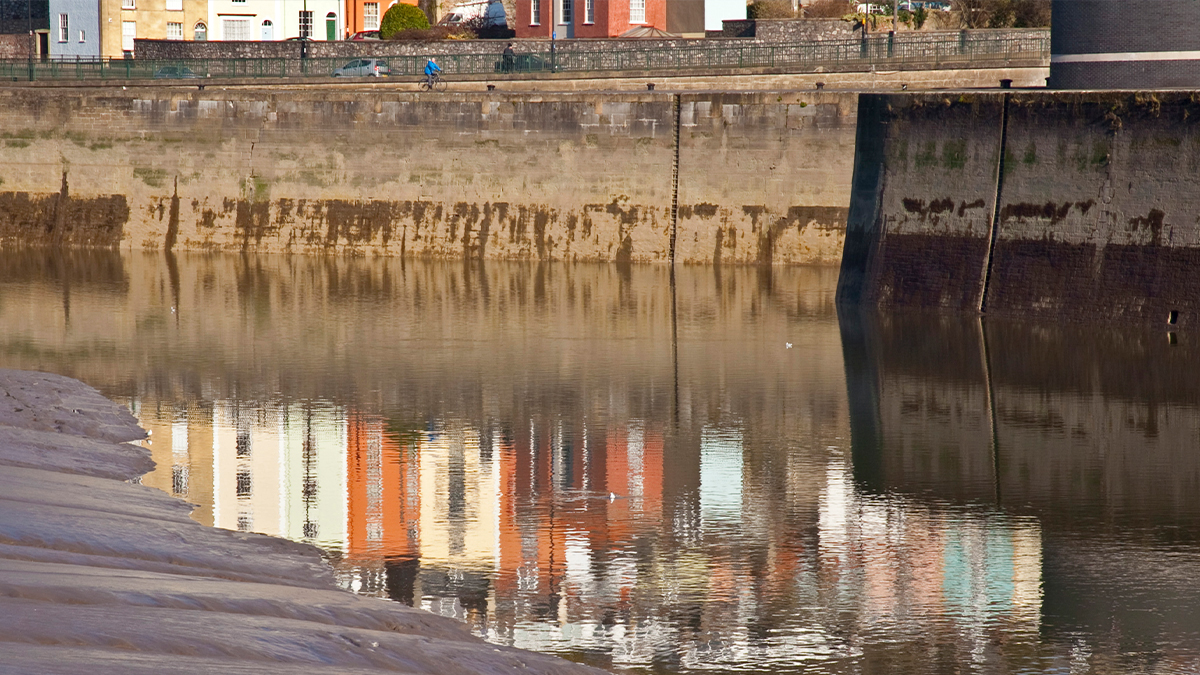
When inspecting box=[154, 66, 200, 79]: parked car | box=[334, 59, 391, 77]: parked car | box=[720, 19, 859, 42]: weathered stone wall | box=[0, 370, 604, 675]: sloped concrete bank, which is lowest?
box=[0, 370, 604, 675]: sloped concrete bank

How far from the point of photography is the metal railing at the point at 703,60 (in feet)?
156

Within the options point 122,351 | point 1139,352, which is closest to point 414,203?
point 122,351

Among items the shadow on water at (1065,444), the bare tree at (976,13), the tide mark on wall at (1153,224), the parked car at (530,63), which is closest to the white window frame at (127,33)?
the parked car at (530,63)

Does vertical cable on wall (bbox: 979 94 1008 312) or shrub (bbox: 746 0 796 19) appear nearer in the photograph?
vertical cable on wall (bbox: 979 94 1008 312)

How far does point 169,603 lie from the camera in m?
10.3

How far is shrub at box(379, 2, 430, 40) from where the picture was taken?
67812 mm

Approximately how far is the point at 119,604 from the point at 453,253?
30.3 m

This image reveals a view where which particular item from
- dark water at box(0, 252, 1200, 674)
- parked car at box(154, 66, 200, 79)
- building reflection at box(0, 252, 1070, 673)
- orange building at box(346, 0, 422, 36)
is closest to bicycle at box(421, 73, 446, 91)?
parked car at box(154, 66, 200, 79)

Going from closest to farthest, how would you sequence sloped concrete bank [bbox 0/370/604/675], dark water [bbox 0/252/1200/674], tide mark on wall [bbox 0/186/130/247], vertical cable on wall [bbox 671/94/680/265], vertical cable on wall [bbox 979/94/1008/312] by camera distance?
sloped concrete bank [bbox 0/370/604/675], dark water [bbox 0/252/1200/674], vertical cable on wall [bbox 979/94/1008/312], vertical cable on wall [bbox 671/94/680/265], tide mark on wall [bbox 0/186/130/247]

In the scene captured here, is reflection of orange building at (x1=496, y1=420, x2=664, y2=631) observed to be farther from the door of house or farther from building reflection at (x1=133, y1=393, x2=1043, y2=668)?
the door of house

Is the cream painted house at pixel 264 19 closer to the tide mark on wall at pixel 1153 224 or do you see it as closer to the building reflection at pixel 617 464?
the building reflection at pixel 617 464

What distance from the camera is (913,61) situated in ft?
155

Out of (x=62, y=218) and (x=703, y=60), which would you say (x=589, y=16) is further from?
(x=62, y=218)

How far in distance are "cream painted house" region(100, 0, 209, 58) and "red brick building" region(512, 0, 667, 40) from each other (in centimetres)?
1767
